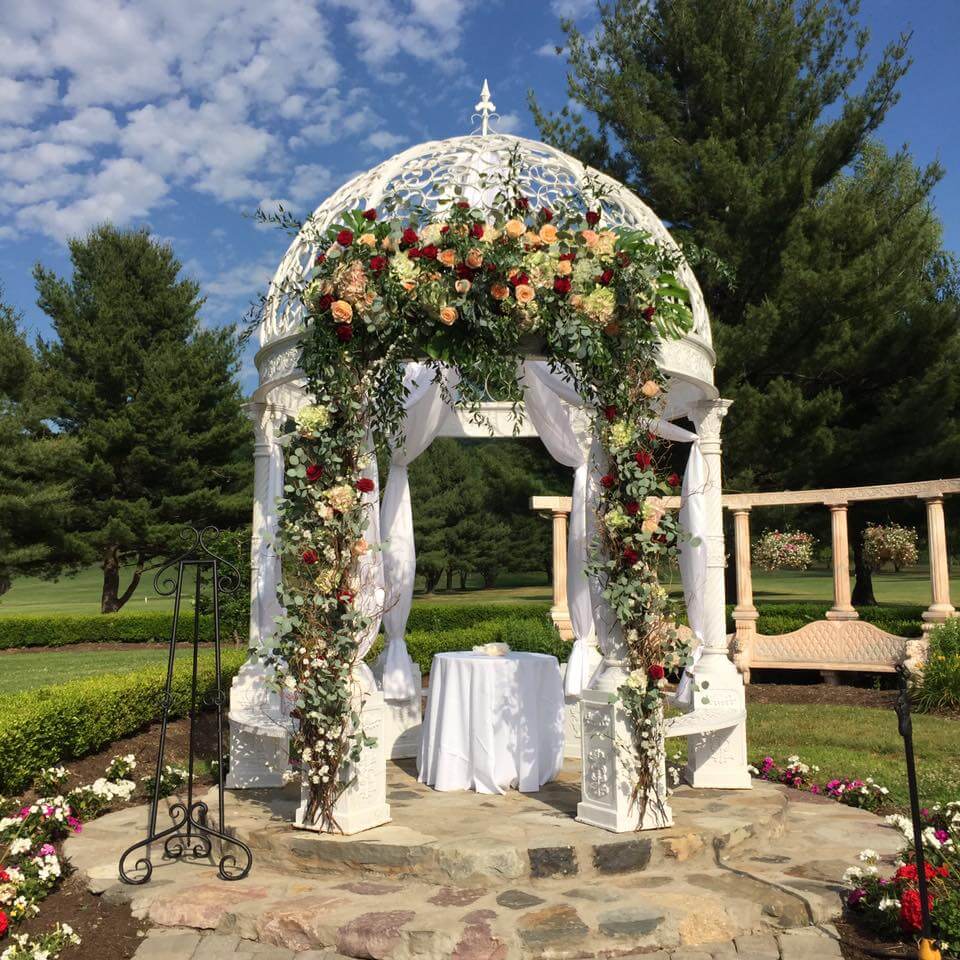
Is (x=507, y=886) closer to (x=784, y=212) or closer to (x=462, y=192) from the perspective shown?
(x=462, y=192)

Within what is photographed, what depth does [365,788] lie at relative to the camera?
199 inches

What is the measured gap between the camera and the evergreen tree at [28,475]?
1948cm

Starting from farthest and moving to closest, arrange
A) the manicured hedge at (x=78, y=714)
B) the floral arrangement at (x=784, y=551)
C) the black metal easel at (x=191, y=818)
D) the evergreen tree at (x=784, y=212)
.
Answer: the evergreen tree at (x=784, y=212) < the floral arrangement at (x=784, y=551) < the manicured hedge at (x=78, y=714) < the black metal easel at (x=191, y=818)

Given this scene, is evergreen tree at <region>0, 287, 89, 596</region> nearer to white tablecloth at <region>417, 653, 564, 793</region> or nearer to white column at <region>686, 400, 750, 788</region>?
white tablecloth at <region>417, 653, 564, 793</region>

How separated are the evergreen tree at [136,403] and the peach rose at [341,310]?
715 inches

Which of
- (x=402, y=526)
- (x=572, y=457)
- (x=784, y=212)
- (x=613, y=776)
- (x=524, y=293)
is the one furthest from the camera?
(x=784, y=212)

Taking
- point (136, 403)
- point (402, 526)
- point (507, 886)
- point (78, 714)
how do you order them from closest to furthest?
point (507, 886) < point (78, 714) < point (402, 526) < point (136, 403)

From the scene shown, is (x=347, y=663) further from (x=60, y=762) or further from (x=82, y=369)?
(x=82, y=369)

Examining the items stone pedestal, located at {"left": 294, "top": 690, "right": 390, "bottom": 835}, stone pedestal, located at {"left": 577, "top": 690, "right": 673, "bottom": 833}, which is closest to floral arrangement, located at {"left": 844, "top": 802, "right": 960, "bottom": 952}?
stone pedestal, located at {"left": 577, "top": 690, "right": 673, "bottom": 833}

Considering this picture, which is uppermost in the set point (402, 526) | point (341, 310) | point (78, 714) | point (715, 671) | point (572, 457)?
point (341, 310)

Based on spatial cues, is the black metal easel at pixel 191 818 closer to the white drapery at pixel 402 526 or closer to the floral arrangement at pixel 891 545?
the white drapery at pixel 402 526

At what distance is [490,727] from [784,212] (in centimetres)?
1339

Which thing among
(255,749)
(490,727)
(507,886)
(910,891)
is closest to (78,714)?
(255,749)

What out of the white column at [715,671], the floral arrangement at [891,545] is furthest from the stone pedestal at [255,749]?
the floral arrangement at [891,545]
